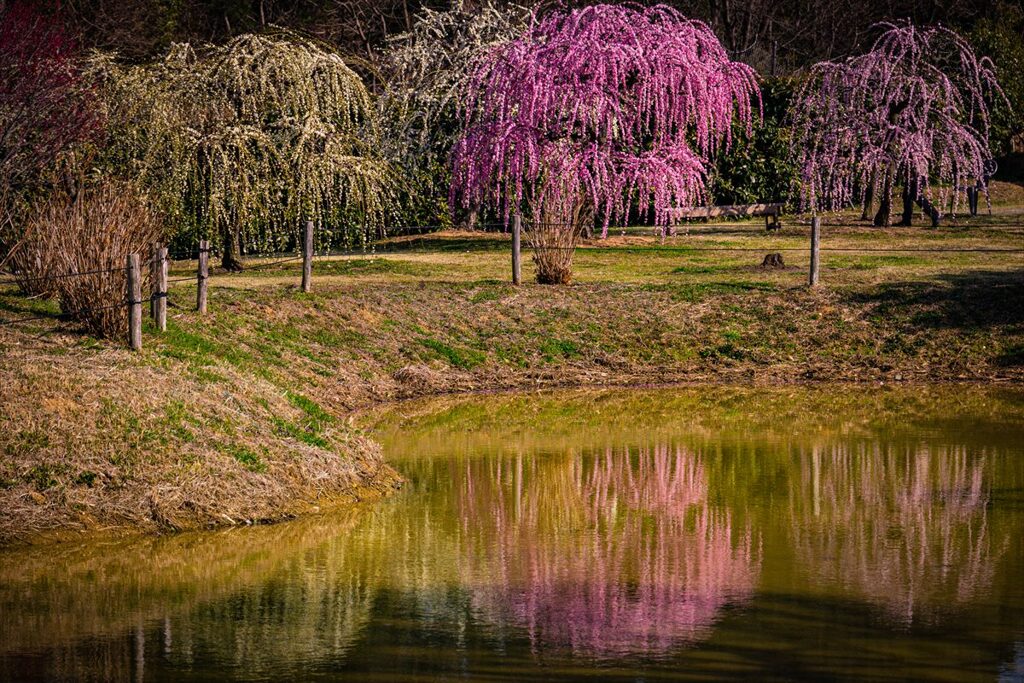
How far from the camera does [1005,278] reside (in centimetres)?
3016

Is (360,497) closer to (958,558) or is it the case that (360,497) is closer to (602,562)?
(602,562)

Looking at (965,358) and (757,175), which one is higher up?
(757,175)

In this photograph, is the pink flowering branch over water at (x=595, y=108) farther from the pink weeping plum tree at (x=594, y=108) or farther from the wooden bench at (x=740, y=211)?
A: the wooden bench at (x=740, y=211)

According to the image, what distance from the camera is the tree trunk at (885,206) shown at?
3950 cm

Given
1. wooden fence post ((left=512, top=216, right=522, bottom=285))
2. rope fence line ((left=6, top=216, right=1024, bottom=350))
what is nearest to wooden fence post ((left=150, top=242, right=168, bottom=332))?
rope fence line ((left=6, top=216, right=1024, bottom=350))

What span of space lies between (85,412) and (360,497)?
3128 mm

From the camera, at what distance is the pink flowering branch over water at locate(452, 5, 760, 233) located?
A: 35.5 metres

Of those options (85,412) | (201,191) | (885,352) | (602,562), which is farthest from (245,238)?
(602,562)

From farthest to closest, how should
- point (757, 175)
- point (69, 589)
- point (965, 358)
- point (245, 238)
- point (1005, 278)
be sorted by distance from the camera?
point (757, 175), point (245, 238), point (1005, 278), point (965, 358), point (69, 589)

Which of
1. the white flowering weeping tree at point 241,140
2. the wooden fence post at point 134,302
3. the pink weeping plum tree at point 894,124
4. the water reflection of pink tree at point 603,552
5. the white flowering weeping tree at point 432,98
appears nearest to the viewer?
the water reflection of pink tree at point 603,552

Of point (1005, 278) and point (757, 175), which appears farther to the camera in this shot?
point (757, 175)

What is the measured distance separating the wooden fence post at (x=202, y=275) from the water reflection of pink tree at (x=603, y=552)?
767cm

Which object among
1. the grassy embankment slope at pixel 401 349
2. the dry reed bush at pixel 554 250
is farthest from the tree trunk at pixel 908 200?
the dry reed bush at pixel 554 250

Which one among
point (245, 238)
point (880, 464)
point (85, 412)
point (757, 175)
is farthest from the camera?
point (757, 175)
